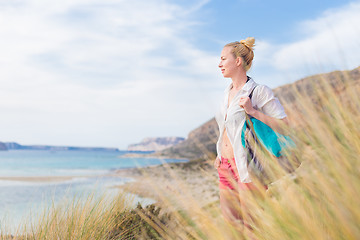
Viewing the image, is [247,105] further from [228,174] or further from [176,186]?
[176,186]

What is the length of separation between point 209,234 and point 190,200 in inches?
8.7

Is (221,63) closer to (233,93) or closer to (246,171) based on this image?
(233,93)

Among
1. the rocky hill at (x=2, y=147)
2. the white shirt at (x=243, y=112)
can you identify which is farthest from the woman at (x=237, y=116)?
the rocky hill at (x=2, y=147)

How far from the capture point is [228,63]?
2.39m

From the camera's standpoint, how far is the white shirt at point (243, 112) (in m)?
2.19

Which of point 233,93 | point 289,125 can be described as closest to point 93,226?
point 233,93

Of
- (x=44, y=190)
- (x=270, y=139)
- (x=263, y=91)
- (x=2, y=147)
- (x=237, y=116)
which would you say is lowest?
(x=44, y=190)

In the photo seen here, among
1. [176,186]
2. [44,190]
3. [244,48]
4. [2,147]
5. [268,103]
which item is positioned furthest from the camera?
[2,147]

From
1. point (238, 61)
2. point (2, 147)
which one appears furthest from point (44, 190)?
point (2, 147)

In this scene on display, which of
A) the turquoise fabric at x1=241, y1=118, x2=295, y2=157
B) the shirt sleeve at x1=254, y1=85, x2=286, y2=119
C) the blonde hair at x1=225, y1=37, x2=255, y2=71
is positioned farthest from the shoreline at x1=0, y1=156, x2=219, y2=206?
the blonde hair at x1=225, y1=37, x2=255, y2=71

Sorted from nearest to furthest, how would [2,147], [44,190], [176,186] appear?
[176,186] < [44,190] < [2,147]

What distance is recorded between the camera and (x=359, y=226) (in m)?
1.24

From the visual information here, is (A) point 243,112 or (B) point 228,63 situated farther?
(B) point 228,63

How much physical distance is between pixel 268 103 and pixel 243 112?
0.18 m
